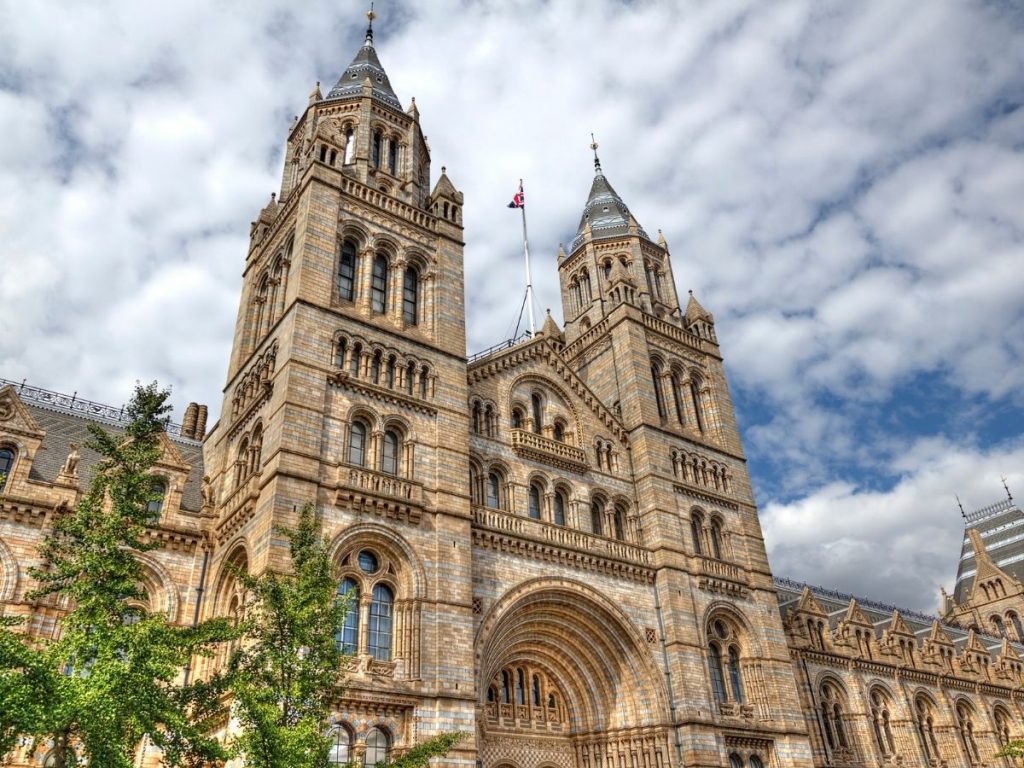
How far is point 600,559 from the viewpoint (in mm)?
30359

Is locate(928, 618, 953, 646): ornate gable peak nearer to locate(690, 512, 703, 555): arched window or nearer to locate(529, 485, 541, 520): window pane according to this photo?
locate(690, 512, 703, 555): arched window

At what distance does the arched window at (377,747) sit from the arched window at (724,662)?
14186 mm

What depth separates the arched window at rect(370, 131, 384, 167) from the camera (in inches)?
1383

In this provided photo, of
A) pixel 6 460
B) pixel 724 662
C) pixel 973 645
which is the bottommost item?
pixel 724 662

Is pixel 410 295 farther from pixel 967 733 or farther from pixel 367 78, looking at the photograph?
pixel 967 733

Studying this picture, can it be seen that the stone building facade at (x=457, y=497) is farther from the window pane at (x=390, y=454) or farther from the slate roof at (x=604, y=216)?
the slate roof at (x=604, y=216)

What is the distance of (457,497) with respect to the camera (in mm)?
27125

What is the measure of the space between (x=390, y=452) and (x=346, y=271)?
24.6 feet

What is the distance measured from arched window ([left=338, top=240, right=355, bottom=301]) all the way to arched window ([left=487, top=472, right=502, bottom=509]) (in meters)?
8.44

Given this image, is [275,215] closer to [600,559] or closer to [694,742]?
[600,559]

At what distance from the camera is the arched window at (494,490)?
3013 cm

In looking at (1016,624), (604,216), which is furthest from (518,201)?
(1016,624)

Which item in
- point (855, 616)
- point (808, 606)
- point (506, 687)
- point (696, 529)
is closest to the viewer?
point (506, 687)

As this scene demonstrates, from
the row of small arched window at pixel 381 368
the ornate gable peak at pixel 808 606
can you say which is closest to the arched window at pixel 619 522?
the row of small arched window at pixel 381 368
